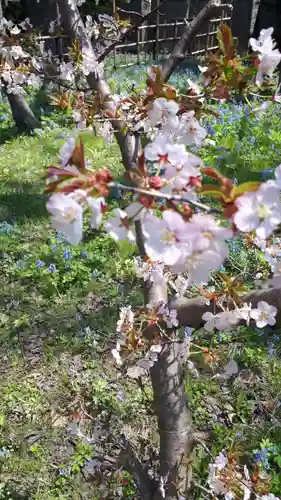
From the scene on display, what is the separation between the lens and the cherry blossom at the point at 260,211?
0.64 metres

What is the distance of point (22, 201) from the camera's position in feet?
14.0

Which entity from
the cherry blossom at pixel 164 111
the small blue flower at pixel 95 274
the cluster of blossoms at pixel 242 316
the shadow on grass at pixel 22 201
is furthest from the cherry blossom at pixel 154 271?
the shadow on grass at pixel 22 201

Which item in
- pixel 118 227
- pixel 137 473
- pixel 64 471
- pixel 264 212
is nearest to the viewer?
pixel 264 212

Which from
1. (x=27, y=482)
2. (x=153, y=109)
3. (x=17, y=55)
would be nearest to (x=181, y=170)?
(x=153, y=109)

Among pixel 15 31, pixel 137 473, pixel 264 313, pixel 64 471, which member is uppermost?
pixel 15 31

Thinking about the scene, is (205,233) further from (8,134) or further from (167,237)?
(8,134)

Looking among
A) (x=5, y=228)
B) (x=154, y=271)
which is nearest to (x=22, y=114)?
(x=5, y=228)

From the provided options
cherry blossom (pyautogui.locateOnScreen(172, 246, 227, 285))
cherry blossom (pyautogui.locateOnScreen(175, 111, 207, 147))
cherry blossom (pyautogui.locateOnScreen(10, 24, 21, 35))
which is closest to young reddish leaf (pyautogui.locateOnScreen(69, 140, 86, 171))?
cherry blossom (pyautogui.locateOnScreen(172, 246, 227, 285))

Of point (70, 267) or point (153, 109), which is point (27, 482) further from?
point (153, 109)

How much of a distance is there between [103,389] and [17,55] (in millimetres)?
1762

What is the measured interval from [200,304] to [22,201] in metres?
3.22

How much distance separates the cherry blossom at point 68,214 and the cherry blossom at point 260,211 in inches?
9.0

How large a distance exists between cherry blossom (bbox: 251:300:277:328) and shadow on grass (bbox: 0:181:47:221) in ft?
9.90

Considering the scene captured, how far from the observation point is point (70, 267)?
128 inches
